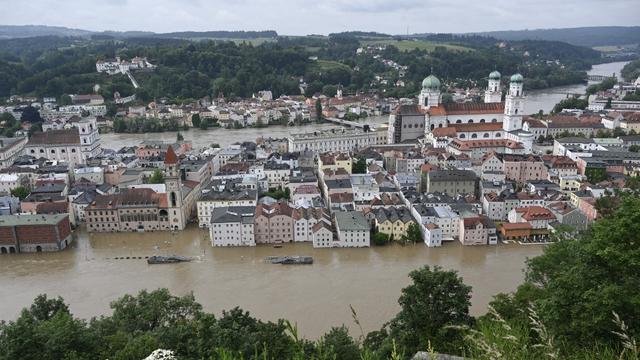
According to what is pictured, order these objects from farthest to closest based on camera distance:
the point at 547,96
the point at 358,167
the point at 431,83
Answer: the point at 547,96 < the point at 431,83 < the point at 358,167

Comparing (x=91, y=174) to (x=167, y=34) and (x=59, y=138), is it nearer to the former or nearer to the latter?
(x=59, y=138)

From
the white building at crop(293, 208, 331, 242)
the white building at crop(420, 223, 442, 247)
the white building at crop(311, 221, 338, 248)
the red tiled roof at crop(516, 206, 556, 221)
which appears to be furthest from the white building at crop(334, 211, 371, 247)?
the red tiled roof at crop(516, 206, 556, 221)

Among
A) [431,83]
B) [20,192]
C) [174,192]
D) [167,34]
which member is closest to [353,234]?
[174,192]

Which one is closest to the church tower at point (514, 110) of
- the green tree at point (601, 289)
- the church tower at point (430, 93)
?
the church tower at point (430, 93)

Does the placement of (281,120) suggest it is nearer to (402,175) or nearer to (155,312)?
(402,175)

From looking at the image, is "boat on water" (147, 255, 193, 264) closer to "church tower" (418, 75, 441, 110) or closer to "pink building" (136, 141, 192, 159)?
"pink building" (136, 141, 192, 159)

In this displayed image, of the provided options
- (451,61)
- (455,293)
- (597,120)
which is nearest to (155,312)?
(455,293)

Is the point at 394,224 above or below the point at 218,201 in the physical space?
below

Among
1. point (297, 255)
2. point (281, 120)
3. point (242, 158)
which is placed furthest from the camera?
point (281, 120)
